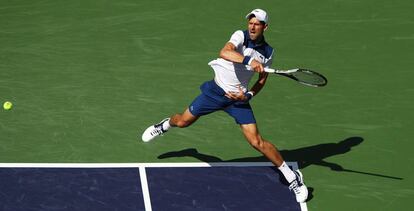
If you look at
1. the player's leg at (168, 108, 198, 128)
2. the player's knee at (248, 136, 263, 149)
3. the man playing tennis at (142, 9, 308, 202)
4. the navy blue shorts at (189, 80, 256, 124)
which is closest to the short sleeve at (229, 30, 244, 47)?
the man playing tennis at (142, 9, 308, 202)

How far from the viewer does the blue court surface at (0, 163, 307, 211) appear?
10.7m

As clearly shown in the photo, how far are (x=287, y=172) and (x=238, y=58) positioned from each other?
1756 mm

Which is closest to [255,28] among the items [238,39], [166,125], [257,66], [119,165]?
[238,39]

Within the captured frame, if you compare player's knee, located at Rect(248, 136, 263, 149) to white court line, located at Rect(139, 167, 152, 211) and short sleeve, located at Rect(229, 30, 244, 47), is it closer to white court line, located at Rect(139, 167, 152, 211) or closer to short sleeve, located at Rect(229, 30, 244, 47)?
short sleeve, located at Rect(229, 30, 244, 47)

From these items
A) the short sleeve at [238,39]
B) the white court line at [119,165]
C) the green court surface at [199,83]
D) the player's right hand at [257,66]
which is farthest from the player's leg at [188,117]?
the player's right hand at [257,66]

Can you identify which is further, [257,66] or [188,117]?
[188,117]

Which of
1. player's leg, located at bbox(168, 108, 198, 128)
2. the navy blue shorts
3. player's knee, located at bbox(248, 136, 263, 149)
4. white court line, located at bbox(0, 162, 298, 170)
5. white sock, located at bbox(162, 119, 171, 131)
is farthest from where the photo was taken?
white sock, located at bbox(162, 119, 171, 131)

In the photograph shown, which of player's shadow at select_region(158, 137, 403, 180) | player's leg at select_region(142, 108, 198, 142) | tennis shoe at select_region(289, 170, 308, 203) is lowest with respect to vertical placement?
tennis shoe at select_region(289, 170, 308, 203)

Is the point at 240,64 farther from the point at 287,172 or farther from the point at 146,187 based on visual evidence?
the point at 146,187

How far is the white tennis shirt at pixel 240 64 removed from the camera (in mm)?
10406

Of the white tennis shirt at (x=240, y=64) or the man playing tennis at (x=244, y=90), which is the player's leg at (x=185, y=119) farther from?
the white tennis shirt at (x=240, y=64)

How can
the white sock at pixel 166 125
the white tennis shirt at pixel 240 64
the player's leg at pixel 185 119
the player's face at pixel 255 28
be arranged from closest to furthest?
1. the player's face at pixel 255 28
2. the white tennis shirt at pixel 240 64
3. the player's leg at pixel 185 119
4. the white sock at pixel 166 125

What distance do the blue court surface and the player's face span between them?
209cm

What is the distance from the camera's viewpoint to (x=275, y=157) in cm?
1067
